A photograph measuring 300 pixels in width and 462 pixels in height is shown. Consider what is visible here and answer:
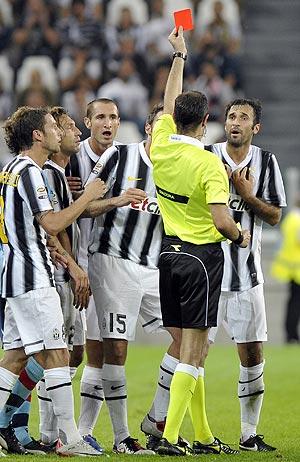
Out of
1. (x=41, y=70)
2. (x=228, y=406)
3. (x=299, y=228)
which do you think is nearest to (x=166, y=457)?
(x=228, y=406)

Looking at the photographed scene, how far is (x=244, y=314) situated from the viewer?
24.9 feet

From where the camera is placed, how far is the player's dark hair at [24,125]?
6.82m

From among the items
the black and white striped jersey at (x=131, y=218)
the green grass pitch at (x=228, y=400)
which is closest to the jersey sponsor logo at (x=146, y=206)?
the black and white striped jersey at (x=131, y=218)

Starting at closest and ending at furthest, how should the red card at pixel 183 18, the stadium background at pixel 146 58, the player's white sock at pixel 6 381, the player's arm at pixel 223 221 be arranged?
the player's arm at pixel 223 221, the player's white sock at pixel 6 381, the red card at pixel 183 18, the stadium background at pixel 146 58

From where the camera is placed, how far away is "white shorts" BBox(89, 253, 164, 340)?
23.9 feet

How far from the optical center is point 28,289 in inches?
261

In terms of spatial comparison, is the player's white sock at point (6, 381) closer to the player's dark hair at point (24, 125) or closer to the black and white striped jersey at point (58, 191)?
the black and white striped jersey at point (58, 191)

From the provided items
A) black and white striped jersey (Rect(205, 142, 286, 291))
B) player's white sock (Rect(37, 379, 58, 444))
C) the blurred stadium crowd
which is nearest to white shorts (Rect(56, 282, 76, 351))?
player's white sock (Rect(37, 379, 58, 444))

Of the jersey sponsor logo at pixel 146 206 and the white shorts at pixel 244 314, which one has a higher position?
the jersey sponsor logo at pixel 146 206

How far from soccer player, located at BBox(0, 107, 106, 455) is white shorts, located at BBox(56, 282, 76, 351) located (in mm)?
543

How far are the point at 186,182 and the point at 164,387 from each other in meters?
1.47

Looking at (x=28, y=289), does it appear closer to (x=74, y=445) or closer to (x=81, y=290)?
(x=81, y=290)

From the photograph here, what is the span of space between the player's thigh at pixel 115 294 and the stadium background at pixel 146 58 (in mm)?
10444

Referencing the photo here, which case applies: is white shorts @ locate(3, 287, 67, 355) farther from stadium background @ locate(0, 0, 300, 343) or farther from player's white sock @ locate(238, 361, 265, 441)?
stadium background @ locate(0, 0, 300, 343)
